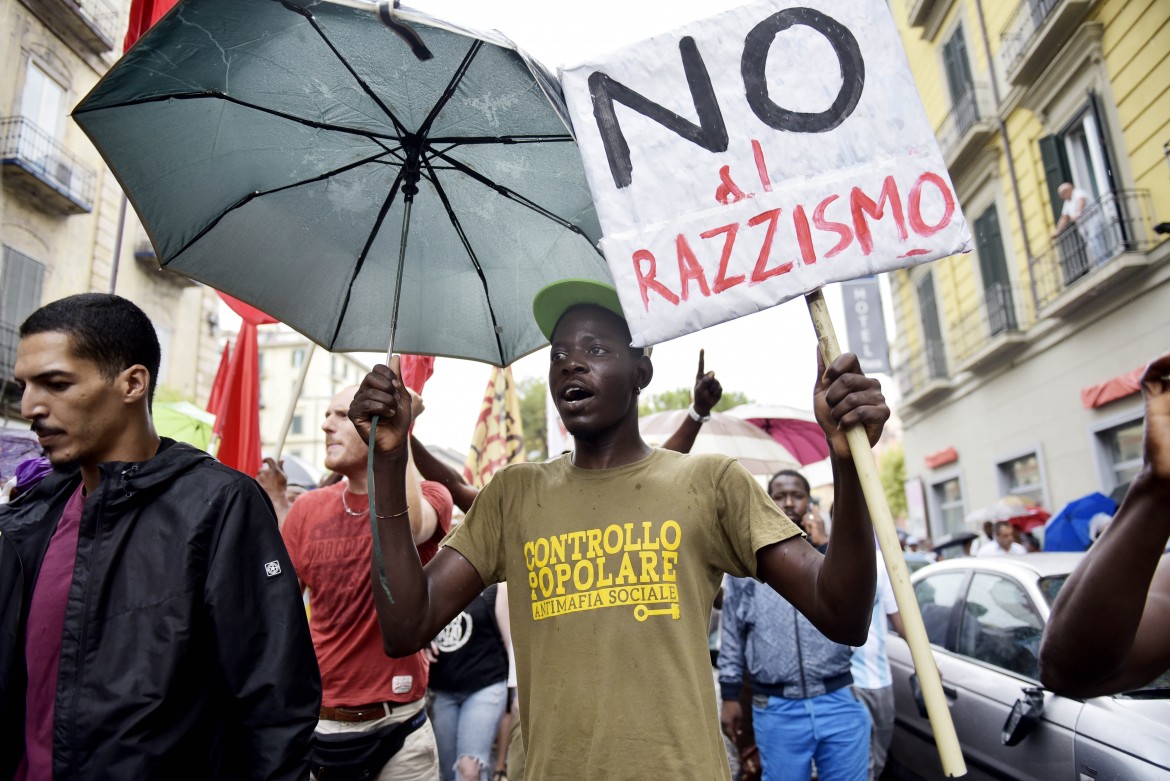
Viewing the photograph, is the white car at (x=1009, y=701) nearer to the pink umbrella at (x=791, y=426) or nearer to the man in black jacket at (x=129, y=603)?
the pink umbrella at (x=791, y=426)

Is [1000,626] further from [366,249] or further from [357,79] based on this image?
[357,79]

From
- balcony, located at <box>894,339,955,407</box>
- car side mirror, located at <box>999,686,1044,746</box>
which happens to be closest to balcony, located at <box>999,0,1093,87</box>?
balcony, located at <box>894,339,955,407</box>

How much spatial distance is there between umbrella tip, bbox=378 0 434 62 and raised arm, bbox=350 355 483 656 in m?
0.82

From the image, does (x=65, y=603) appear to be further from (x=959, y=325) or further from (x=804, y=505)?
(x=959, y=325)

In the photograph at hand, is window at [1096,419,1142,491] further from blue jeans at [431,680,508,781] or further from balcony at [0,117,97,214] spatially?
balcony at [0,117,97,214]

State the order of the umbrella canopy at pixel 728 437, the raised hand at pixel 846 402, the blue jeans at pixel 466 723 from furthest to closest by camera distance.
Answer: the umbrella canopy at pixel 728 437 < the blue jeans at pixel 466 723 < the raised hand at pixel 846 402

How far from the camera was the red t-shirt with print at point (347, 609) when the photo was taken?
3.14 m

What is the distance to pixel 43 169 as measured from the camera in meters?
16.5

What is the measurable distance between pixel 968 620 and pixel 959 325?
13.1m

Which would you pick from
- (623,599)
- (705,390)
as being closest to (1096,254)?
(705,390)

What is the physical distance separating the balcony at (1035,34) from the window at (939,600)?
30.7 feet

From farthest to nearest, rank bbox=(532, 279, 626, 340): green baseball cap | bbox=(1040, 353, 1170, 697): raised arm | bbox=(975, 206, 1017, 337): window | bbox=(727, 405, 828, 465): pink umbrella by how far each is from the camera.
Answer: bbox=(975, 206, 1017, 337): window
bbox=(727, 405, 828, 465): pink umbrella
bbox=(532, 279, 626, 340): green baseball cap
bbox=(1040, 353, 1170, 697): raised arm

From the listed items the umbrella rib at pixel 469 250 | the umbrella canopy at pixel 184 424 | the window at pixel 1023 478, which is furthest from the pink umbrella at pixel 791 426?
the window at pixel 1023 478

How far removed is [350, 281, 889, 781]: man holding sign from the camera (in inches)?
71.7
